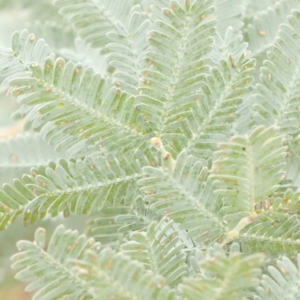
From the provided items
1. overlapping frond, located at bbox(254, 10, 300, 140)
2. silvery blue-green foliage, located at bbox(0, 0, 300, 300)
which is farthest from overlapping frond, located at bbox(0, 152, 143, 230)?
overlapping frond, located at bbox(254, 10, 300, 140)

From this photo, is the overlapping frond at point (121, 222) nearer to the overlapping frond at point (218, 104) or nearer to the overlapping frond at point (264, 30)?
the overlapping frond at point (218, 104)

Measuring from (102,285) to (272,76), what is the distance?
199mm

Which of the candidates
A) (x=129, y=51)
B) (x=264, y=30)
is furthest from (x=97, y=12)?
(x=264, y=30)

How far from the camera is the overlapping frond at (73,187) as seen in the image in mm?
341

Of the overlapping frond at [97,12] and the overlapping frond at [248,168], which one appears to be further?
the overlapping frond at [97,12]

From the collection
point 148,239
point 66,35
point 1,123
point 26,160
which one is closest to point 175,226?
point 148,239

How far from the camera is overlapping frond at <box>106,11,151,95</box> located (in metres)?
0.38

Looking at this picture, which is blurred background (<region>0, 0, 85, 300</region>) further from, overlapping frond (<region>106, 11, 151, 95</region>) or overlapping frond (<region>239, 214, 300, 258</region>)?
overlapping frond (<region>239, 214, 300, 258</region>)

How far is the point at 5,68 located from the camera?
0.32 meters

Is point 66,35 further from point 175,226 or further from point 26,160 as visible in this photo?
point 175,226

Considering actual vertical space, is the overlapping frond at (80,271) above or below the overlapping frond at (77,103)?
below

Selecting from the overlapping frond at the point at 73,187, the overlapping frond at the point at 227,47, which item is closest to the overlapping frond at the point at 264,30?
the overlapping frond at the point at 227,47

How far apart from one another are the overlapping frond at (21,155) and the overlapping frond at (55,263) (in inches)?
8.1

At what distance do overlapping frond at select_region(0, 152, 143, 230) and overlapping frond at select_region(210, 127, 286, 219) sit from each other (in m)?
0.09
